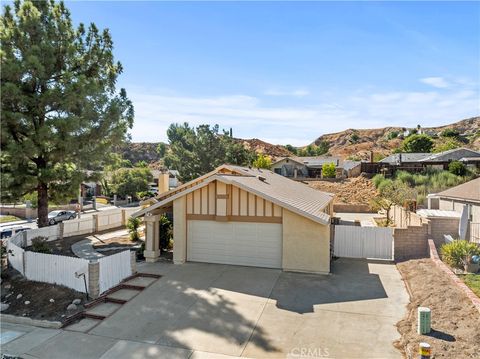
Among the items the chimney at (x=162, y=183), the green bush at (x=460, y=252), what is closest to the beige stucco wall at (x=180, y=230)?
the chimney at (x=162, y=183)

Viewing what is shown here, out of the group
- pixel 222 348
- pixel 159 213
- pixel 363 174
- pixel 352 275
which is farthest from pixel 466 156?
pixel 222 348

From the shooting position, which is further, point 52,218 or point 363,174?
point 363,174

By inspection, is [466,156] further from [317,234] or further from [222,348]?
[222,348]

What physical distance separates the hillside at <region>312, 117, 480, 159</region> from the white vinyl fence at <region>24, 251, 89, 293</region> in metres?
86.7

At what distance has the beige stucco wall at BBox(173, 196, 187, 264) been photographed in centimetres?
1446

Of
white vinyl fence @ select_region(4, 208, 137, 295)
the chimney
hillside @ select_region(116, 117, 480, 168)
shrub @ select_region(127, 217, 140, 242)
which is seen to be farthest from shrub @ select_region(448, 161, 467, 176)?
hillside @ select_region(116, 117, 480, 168)

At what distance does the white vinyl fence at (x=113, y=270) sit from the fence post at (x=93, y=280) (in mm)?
174

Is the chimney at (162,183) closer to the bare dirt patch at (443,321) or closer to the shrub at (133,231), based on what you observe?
the shrub at (133,231)

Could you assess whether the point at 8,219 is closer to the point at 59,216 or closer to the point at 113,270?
the point at 59,216

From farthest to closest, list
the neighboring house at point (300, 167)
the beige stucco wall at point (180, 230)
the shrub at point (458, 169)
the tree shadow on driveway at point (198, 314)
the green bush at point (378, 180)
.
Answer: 1. the neighboring house at point (300, 167)
2. the green bush at point (378, 180)
3. the shrub at point (458, 169)
4. the beige stucco wall at point (180, 230)
5. the tree shadow on driveway at point (198, 314)

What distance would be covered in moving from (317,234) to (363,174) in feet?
121

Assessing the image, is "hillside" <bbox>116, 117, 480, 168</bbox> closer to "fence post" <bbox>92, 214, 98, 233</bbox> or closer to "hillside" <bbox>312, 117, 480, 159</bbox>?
"hillside" <bbox>312, 117, 480, 159</bbox>

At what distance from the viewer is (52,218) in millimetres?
30688

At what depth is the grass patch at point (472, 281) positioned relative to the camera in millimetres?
9479
